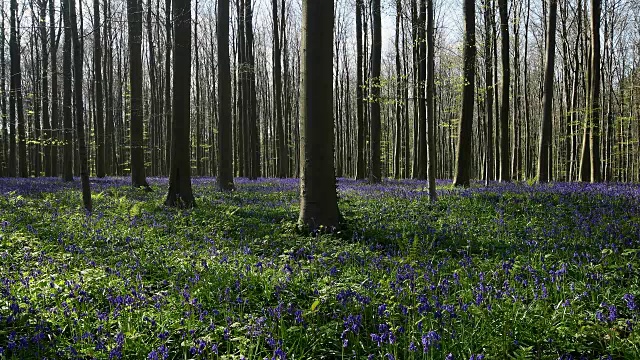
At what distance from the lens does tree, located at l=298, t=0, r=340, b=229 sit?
740cm

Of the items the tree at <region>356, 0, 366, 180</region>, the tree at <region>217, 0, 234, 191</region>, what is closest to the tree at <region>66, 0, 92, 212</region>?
the tree at <region>217, 0, 234, 191</region>

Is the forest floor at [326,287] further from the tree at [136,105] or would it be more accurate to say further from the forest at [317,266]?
the tree at [136,105]

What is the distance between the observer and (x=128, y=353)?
340 centimetres

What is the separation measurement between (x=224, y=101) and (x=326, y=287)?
40.4 ft

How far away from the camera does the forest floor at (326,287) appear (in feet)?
11.1

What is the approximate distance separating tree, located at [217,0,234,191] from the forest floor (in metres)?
6.66

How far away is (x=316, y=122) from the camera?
7426mm

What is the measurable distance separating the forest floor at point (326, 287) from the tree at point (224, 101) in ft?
21.8

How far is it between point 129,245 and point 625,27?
1650 inches

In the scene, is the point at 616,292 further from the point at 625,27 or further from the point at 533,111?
the point at 533,111

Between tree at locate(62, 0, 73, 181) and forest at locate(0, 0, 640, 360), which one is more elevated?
tree at locate(62, 0, 73, 181)

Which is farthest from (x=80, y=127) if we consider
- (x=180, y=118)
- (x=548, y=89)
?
(x=548, y=89)

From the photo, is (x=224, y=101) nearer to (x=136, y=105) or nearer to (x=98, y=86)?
(x=136, y=105)

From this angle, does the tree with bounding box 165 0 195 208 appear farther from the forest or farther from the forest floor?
Answer: the forest floor
